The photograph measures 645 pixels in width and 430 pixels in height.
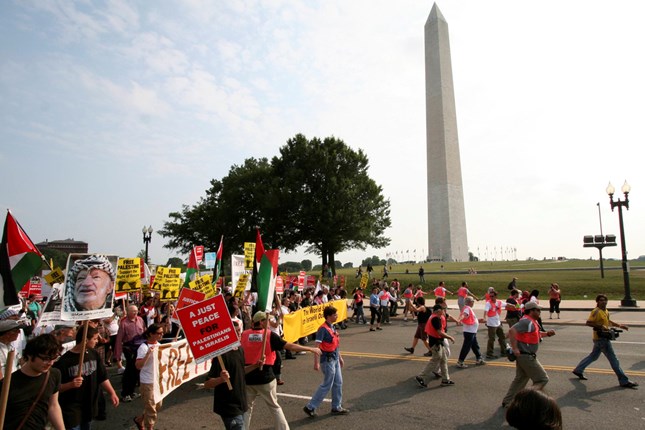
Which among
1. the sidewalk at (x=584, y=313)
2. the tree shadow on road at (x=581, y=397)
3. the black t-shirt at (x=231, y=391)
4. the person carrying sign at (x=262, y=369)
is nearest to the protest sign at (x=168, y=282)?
the person carrying sign at (x=262, y=369)

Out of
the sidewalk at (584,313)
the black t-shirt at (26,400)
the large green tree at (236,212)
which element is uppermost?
the large green tree at (236,212)

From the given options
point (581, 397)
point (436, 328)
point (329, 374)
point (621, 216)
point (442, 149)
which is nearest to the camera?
point (329, 374)

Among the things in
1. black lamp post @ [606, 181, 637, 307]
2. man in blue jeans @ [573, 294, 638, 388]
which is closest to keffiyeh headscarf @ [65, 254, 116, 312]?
man in blue jeans @ [573, 294, 638, 388]

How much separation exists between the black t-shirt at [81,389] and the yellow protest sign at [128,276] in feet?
19.8

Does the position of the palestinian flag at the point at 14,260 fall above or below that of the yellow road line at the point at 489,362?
above

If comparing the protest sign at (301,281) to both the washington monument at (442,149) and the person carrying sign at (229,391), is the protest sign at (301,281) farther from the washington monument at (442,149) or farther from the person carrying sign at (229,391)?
the washington monument at (442,149)

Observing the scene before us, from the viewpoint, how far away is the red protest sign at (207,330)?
5598 millimetres

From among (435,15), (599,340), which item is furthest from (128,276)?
(435,15)

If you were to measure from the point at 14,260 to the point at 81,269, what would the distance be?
1058 mm

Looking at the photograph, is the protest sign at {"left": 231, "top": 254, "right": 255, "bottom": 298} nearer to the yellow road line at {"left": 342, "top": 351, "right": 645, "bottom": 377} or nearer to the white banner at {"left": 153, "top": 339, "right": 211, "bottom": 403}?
the yellow road line at {"left": 342, "top": 351, "right": 645, "bottom": 377}

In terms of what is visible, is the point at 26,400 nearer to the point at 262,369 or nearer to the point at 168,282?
the point at 262,369

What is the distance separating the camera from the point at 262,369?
621 centimetres

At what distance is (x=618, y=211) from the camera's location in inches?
936

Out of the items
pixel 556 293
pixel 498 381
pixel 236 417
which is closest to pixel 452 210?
pixel 556 293
